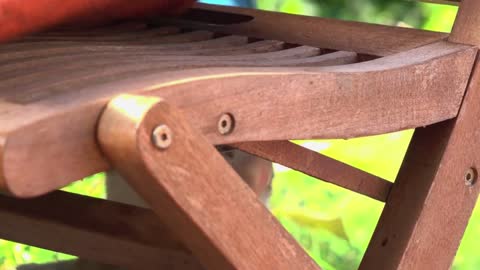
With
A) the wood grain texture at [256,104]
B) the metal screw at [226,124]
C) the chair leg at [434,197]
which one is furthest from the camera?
the chair leg at [434,197]

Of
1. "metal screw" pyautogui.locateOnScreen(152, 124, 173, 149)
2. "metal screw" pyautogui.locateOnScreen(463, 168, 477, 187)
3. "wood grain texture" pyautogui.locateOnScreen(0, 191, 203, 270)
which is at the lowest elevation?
"wood grain texture" pyautogui.locateOnScreen(0, 191, 203, 270)

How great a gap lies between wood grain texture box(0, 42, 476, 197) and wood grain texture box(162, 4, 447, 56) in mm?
37

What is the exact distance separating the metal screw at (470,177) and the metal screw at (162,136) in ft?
1.41

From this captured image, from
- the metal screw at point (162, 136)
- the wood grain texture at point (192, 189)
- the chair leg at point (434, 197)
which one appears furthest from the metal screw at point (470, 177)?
the metal screw at point (162, 136)

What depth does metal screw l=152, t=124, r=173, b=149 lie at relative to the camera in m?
0.50

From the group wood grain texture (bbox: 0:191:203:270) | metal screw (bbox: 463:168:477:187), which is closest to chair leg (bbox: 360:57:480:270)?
metal screw (bbox: 463:168:477:187)

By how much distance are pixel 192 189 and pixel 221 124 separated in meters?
0.06

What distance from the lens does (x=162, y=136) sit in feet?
1.66

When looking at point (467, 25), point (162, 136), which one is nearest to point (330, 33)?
point (467, 25)

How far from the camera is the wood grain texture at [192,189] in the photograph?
0.50 meters

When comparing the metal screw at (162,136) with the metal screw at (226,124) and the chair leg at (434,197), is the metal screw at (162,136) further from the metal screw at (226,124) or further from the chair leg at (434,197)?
the chair leg at (434,197)

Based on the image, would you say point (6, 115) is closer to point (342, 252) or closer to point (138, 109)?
point (138, 109)

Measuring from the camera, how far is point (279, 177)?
61.2 inches

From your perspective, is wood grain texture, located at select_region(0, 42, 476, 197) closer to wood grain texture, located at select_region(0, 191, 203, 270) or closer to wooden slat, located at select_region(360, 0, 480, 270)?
wooden slat, located at select_region(360, 0, 480, 270)
